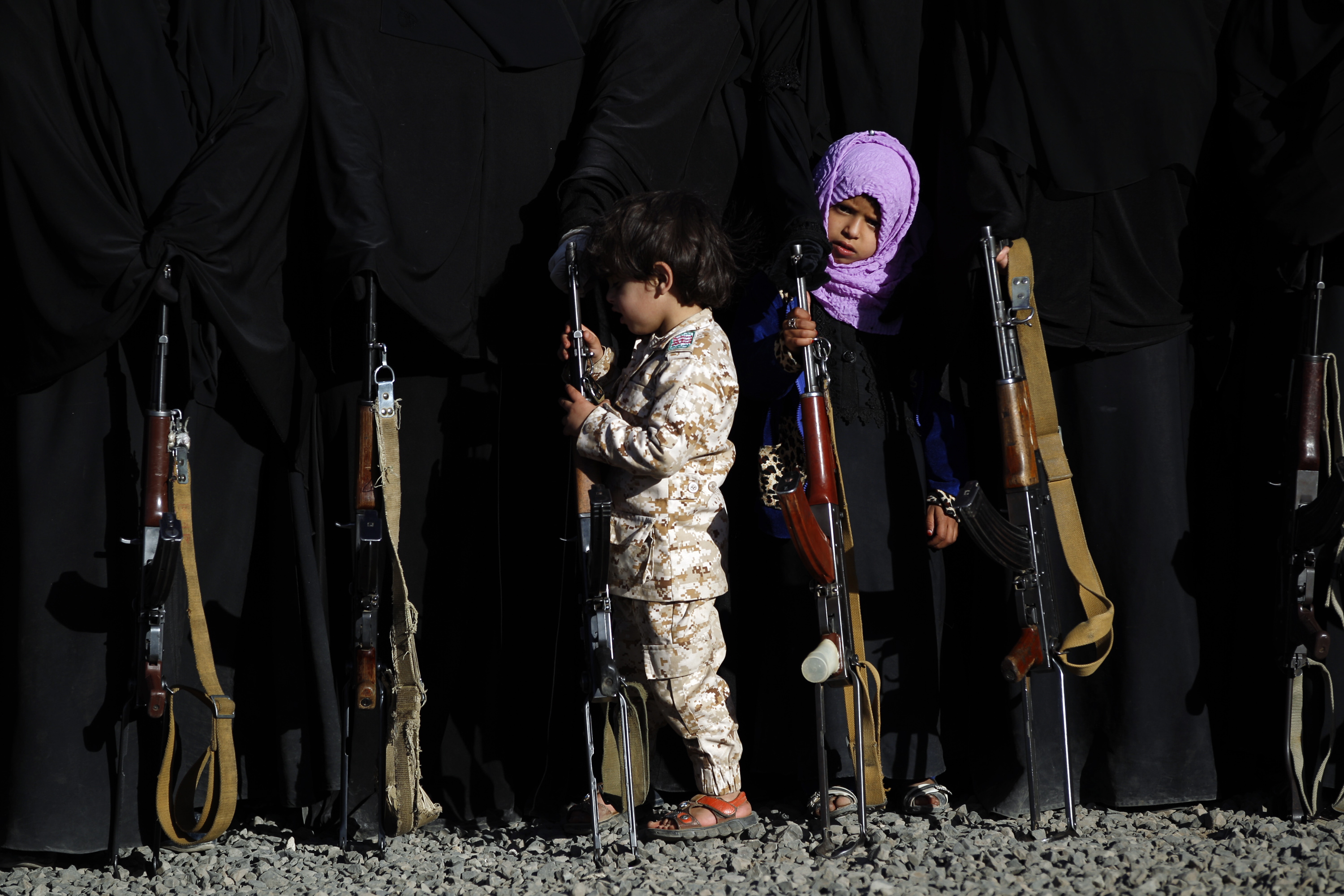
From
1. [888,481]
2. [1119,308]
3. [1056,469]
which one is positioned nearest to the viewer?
[1056,469]

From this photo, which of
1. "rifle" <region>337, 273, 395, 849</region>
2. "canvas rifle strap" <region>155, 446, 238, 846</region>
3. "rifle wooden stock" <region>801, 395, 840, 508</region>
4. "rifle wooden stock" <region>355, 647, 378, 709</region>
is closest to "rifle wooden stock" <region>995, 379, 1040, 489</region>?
"rifle wooden stock" <region>801, 395, 840, 508</region>

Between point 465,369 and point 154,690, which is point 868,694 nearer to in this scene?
point 465,369

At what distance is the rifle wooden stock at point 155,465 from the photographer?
2986 mm

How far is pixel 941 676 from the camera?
3555 millimetres

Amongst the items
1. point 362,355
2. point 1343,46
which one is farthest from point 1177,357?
point 362,355

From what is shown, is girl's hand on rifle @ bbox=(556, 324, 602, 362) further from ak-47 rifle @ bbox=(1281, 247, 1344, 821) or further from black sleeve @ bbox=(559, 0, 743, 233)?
ak-47 rifle @ bbox=(1281, 247, 1344, 821)

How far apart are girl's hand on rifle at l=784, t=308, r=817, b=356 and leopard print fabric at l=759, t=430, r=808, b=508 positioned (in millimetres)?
358

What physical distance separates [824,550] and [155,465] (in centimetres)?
166

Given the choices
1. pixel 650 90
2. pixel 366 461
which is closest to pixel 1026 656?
pixel 366 461

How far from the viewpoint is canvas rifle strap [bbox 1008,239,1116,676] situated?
125 inches

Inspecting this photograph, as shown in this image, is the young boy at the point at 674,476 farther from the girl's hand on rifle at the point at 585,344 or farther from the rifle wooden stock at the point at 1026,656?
the rifle wooden stock at the point at 1026,656

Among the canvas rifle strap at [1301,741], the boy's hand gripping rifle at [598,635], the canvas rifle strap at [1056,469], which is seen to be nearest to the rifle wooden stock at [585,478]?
the boy's hand gripping rifle at [598,635]

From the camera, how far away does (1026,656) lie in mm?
3068

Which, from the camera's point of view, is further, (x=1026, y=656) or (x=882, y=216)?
(x=882, y=216)
